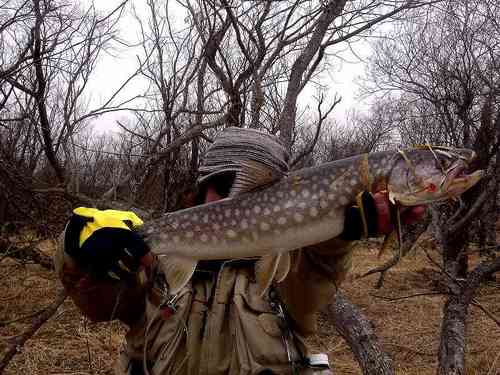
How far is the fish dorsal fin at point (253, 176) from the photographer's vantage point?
2477 mm

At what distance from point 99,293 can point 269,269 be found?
2.72 ft

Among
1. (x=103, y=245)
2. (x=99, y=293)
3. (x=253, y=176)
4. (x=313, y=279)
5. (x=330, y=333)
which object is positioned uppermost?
(x=253, y=176)

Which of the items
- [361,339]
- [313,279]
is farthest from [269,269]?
[361,339]

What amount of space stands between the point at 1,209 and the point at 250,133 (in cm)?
600

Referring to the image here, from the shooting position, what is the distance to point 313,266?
2.37 metres

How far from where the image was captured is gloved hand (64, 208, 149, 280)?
203cm

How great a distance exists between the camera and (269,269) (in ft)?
7.33

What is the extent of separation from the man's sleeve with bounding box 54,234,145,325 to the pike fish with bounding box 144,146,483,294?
23 centimetres

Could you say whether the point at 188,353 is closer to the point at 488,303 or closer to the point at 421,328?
the point at 421,328

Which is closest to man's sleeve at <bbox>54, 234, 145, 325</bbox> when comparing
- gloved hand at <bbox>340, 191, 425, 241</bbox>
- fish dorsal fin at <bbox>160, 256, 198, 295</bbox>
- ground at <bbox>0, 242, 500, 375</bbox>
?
fish dorsal fin at <bbox>160, 256, 198, 295</bbox>

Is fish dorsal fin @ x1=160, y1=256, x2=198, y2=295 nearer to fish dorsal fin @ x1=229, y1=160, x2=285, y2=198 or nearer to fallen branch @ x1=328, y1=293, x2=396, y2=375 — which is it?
fish dorsal fin @ x1=229, y1=160, x2=285, y2=198

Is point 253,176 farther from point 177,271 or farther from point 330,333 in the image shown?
point 330,333

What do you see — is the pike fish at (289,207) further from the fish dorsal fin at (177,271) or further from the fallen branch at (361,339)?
the fallen branch at (361,339)

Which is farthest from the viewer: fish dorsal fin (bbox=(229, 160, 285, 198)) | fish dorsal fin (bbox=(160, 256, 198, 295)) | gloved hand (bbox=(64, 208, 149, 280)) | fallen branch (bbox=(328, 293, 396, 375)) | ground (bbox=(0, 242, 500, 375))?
ground (bbox=(0, 242, 500, 375))
